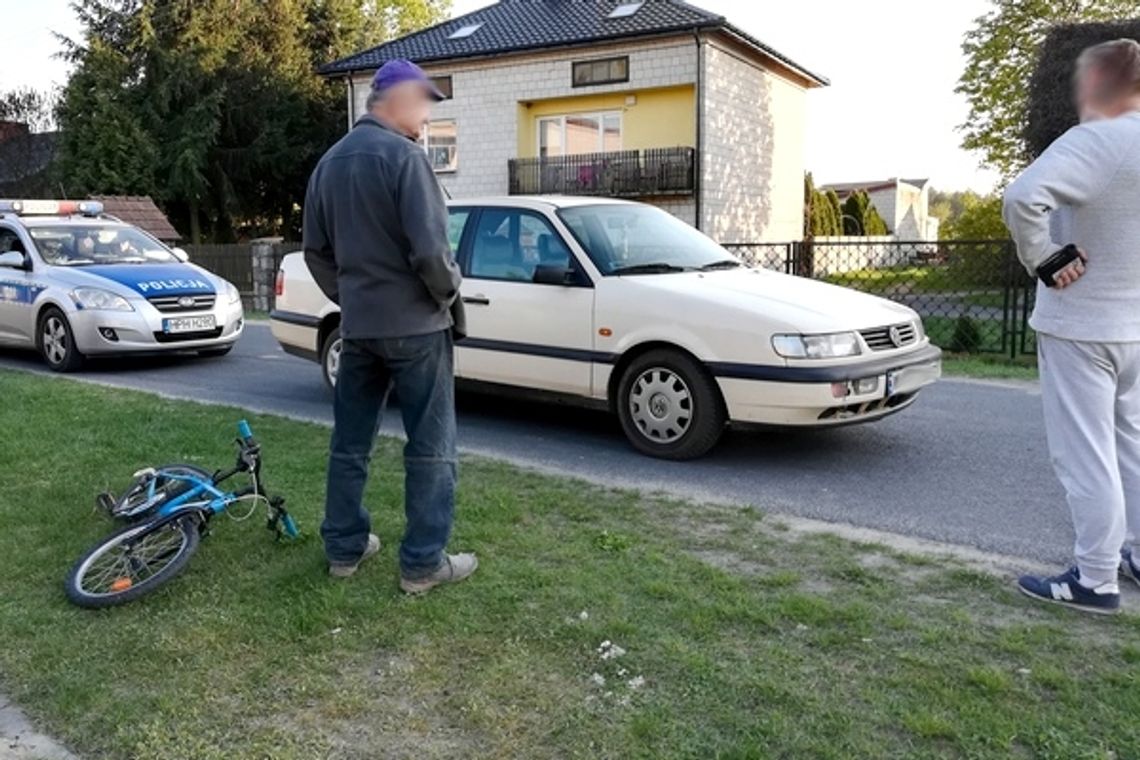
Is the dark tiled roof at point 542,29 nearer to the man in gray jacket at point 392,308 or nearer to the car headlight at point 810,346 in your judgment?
the car headlight at point 810,346

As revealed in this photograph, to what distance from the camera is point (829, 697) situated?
2.88 meters

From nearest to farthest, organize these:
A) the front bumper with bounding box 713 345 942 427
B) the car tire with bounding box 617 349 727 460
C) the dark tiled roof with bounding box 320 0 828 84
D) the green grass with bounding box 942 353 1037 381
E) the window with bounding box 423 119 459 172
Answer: the front bumper with bounding box 713 345 942 427
the car tire with bounding box 617 349 727 460
the green grass with bounding box 942 353 1037 381
the dark tiled roof with bounding box 320 0 828 84
the window with bounding box 423 119 459 172

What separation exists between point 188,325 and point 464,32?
17.6 m

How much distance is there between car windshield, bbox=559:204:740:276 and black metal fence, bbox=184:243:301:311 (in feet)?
38.9

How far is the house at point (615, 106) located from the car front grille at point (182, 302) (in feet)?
45.0

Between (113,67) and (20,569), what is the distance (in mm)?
30973

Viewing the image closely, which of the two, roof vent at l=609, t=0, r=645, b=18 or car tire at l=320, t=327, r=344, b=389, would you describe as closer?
car tire at l=320, t=327, r=344, b=389

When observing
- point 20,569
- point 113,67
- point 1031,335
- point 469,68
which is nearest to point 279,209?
point 113,67

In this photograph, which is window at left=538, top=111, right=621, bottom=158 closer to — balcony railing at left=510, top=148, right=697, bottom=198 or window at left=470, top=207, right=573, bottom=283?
balcony railing at left=510, top=148, right=697, bottom=198

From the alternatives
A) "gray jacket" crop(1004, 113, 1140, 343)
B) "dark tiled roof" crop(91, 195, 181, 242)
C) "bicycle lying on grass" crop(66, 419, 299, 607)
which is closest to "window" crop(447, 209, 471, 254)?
"bicycle lying on grass" crop(66, 419, 299, 607)

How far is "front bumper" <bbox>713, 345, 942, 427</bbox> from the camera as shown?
5434 millimetres

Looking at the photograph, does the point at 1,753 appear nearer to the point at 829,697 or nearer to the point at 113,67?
the point at 829,697

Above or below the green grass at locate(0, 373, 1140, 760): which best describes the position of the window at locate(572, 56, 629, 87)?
above

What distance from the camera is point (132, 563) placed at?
12.7 feet
